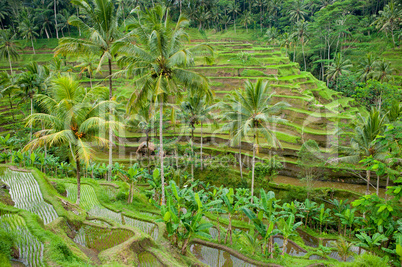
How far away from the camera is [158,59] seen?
34.7 feet

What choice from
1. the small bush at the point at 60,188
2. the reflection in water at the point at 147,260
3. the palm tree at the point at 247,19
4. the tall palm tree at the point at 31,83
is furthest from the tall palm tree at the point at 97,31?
the palm tree at the point at 247,19

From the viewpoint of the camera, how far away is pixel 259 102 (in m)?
15.2

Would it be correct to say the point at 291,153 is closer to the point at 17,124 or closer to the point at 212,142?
the point at 212,142

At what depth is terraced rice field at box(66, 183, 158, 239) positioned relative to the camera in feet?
32.8

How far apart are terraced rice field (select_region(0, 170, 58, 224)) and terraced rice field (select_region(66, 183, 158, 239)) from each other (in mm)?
2016

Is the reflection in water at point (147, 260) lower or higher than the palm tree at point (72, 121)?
lower

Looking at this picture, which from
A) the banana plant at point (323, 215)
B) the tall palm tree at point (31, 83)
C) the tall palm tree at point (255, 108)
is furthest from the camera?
the tall palm tree at point (31, 83)

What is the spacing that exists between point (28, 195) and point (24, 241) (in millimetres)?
5437

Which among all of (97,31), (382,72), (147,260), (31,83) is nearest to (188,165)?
(97,31)

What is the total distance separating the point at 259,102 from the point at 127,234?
1094 cm

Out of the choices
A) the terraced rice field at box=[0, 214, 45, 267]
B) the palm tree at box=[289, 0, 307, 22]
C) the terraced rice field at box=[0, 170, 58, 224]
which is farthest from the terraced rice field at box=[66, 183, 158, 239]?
the palm tree at box=[289, 0, 307, 22]

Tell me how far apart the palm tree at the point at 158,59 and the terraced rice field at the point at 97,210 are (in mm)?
5099

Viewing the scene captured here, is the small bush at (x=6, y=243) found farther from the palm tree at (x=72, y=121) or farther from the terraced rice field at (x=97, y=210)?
the terraced rice field at (x=97, y=210)

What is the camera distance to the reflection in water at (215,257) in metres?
9.37
